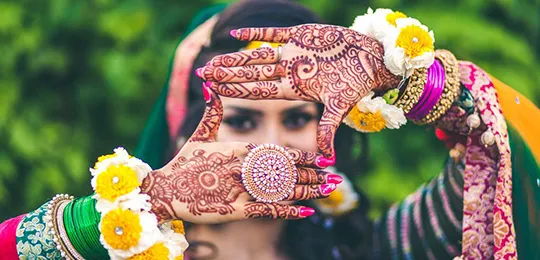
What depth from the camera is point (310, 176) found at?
168 centimetres

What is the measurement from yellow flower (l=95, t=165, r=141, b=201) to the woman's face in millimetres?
519

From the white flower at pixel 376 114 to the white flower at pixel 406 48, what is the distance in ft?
0.21

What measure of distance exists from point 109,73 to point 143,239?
→ 6.16 ft

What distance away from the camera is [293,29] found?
179cm

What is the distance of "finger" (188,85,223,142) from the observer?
5.57 ft

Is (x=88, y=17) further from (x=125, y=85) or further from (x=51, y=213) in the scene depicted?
(x=51, y=213)

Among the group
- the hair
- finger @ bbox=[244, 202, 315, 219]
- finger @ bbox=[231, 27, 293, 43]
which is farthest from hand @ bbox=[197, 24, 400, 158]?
the hair

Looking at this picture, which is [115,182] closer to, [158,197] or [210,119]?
[158,197]

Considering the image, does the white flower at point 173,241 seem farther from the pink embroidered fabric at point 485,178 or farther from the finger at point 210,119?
the pink embroidered fabric at point 485,178

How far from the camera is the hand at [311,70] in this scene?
1.69 metres

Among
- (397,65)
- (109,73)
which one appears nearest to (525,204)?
(397,65)

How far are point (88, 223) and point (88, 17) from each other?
1941 mm

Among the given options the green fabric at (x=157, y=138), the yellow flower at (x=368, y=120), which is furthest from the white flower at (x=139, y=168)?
the green fabric at (x=157, y=138)

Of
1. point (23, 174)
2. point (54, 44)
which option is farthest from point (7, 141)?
point (54, 44)
